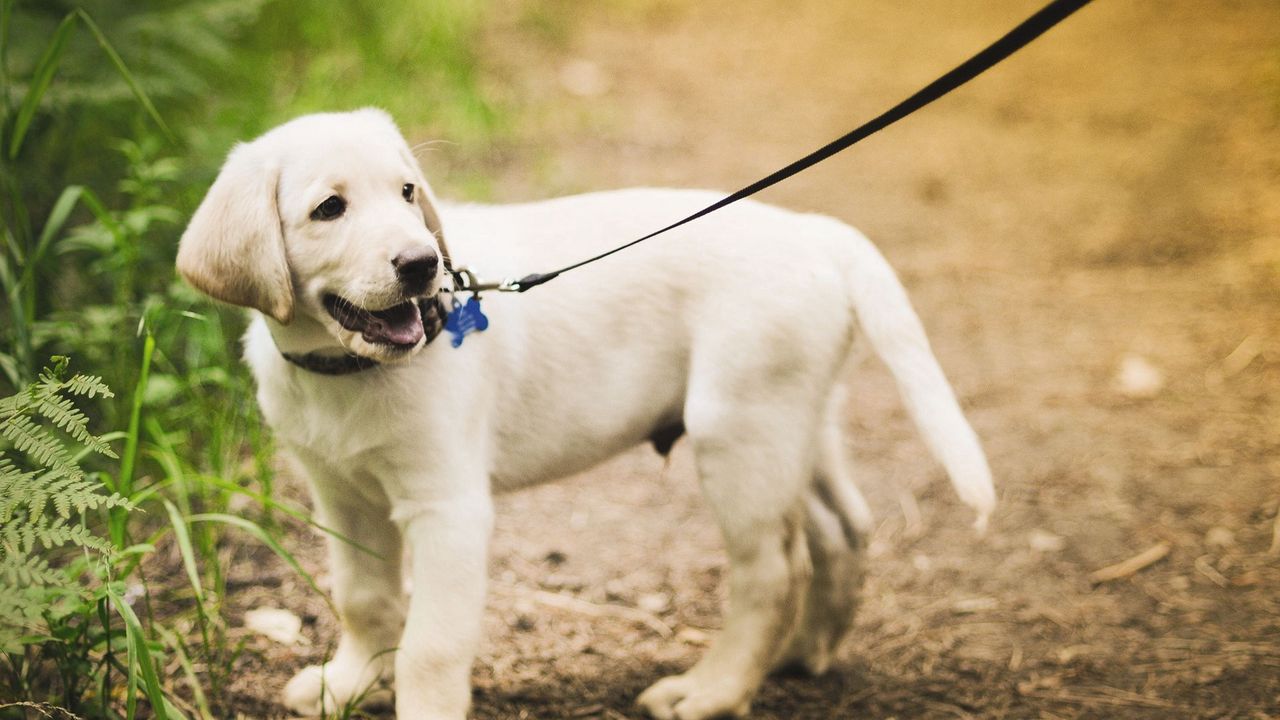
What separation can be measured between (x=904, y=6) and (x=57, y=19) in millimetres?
7847

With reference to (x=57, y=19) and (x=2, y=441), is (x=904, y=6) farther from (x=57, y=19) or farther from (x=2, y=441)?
(x=2, y=441)

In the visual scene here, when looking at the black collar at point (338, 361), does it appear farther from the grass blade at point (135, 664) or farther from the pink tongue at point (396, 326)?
the grass blade at point (135, 664)

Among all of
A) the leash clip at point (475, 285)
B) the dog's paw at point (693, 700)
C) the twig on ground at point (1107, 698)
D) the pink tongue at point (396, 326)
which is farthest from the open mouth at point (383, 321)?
the twig on ground at point (1107, 698)

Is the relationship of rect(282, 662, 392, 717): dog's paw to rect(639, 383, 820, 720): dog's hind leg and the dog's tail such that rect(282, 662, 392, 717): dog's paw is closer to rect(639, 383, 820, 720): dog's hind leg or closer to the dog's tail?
rect(639, 383, 820, 720): dog's hind leg

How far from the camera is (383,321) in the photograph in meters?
2.19

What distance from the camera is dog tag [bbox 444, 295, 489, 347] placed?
7.80 feet

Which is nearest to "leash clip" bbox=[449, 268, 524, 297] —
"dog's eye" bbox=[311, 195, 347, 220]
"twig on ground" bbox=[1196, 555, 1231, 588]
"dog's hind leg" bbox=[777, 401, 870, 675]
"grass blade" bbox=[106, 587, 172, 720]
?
"dog's eye" bbox=[311, 195, 347, 220]

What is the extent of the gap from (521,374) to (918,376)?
0.94 metres

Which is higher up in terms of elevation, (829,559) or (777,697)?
(829,559)

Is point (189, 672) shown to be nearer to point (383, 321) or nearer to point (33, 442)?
point (33, 442)

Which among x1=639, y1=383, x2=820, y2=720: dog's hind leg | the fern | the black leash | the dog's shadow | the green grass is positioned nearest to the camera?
the black leash

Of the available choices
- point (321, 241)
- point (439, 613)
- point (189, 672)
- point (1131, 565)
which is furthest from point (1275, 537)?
point (189, 672)

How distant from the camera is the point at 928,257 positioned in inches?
219

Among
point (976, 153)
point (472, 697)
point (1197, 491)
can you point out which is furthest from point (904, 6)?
point (472, 697)
